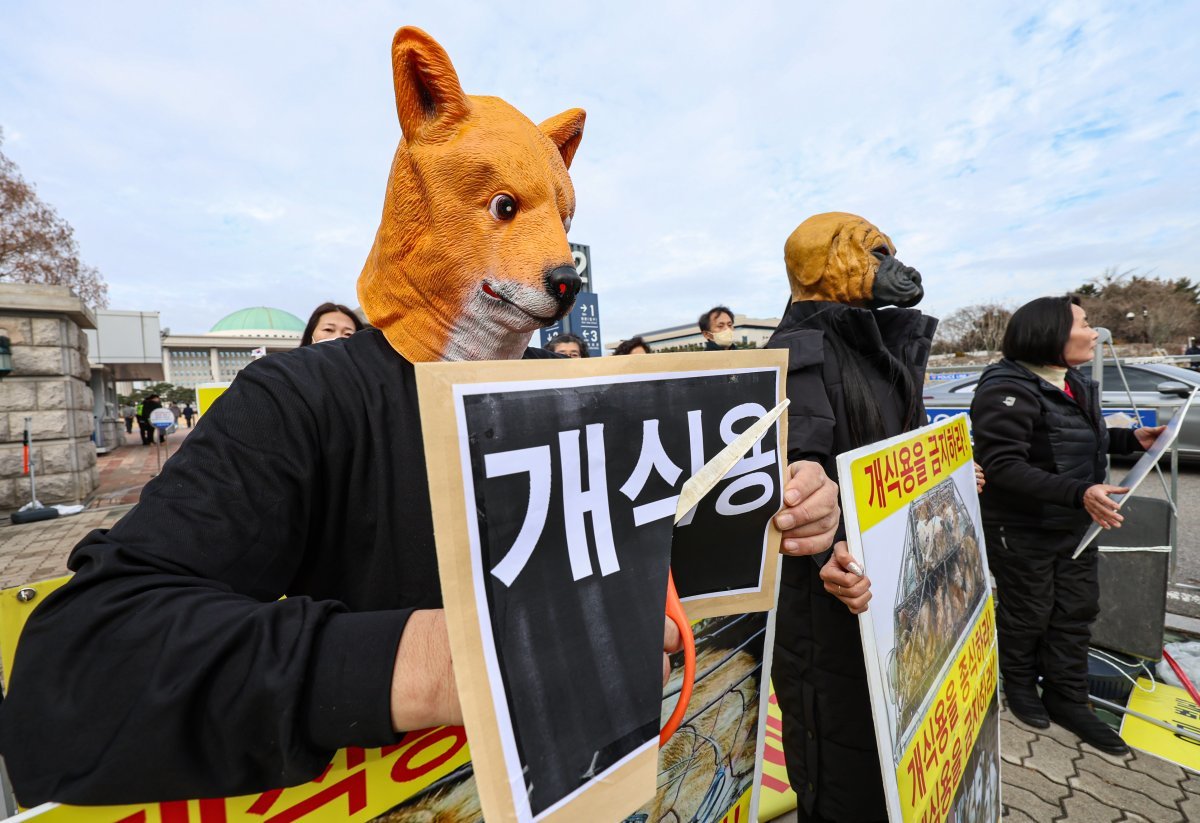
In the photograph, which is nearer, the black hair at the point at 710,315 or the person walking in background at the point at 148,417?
the black hair at the point at 710,315

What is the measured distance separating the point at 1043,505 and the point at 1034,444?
28cm

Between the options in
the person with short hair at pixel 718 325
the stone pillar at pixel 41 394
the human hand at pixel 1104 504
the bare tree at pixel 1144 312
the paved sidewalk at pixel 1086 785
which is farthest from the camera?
the bare tree at pixel 1144 312

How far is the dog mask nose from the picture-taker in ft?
2.88

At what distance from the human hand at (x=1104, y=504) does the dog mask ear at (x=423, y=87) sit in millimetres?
2728

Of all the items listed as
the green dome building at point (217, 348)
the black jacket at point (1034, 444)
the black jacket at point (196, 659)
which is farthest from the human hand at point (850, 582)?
the green dome building at point (217, 348)

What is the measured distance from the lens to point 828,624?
1.57m

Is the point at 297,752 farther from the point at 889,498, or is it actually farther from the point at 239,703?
the point at 889,498

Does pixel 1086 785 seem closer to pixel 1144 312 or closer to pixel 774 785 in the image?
pixel 774 785

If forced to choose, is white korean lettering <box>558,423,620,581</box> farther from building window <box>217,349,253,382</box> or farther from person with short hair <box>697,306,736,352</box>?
building window <box>217,349,253,382</box>

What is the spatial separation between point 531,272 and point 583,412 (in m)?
0.32

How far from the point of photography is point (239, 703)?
1.68 feet

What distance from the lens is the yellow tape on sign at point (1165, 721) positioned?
7.73 feet

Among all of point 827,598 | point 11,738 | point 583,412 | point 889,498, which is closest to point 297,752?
point 11,738

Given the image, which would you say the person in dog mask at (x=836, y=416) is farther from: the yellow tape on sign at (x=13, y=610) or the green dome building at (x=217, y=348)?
the green dome building at (x=217, y=348)
